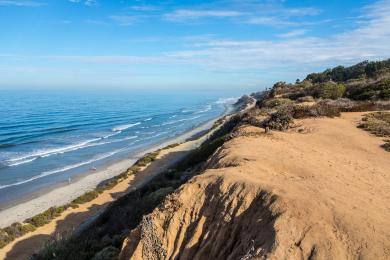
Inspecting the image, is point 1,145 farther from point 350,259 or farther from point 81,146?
point 350,259

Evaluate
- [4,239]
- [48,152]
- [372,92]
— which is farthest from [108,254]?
[48,152]

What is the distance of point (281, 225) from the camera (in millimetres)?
6859

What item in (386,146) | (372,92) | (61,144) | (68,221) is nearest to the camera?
(386,146)

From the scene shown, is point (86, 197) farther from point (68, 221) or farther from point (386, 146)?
point (386, 146)

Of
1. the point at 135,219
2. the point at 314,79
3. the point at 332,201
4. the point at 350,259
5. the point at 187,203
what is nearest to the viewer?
the point at 350,259

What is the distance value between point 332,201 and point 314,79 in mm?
55600

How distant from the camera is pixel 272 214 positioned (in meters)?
7.26

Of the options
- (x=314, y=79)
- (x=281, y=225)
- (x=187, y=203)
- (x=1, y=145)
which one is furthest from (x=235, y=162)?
(x=314, y=79)

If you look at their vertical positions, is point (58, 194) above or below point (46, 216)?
below

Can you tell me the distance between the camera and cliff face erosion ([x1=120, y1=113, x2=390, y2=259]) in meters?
6.53

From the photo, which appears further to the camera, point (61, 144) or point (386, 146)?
point (61, 144)

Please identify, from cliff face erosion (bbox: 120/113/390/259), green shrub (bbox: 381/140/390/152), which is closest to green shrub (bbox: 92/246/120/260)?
cliff face erosion (bbox: 120/113/390/259)

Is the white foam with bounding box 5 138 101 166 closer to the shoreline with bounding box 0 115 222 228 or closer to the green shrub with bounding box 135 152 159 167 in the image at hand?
the shoreline with bounding box 0 115 222 228

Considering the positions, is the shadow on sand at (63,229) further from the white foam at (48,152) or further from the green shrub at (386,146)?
the white foam at (48,152)
